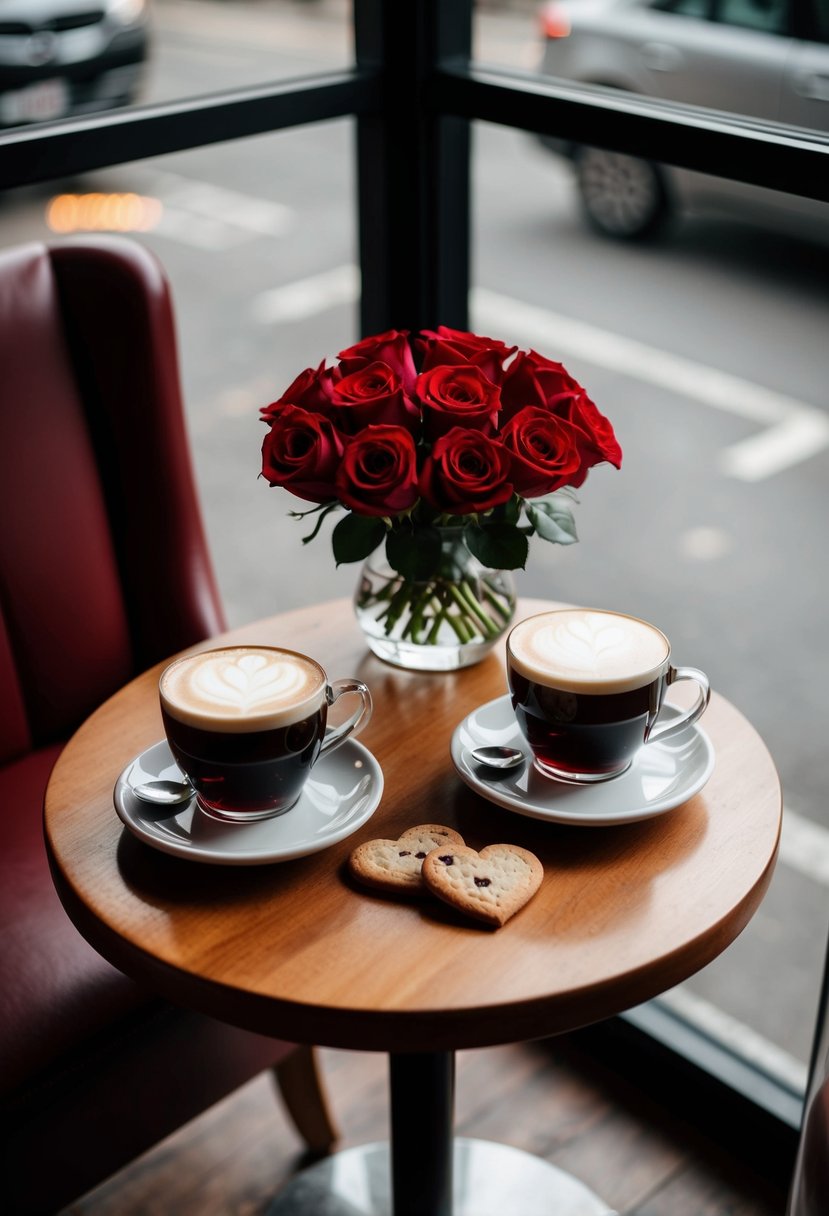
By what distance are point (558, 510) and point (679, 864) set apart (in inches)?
13.0

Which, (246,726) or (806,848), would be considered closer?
(246,726)

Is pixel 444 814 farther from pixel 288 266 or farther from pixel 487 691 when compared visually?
pixel 288 266

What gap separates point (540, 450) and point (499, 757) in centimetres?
26

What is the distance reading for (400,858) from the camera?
3.12ft

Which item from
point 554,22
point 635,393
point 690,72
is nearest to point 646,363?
point 635,393

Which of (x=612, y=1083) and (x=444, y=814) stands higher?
(x=444, y=814)

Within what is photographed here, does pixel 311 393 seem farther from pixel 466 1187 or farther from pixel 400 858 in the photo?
pixel 466 1187

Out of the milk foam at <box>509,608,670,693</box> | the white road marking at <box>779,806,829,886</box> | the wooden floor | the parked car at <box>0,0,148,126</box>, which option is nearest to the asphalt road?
the white road marking at <box>779,806,829,886</box>

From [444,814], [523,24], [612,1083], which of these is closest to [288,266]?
[523,24]

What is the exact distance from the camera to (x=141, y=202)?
4.37 meters

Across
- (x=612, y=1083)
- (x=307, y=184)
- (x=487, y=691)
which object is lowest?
(x=612, y=1083)

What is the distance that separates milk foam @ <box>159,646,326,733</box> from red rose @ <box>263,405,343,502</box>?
143 mm

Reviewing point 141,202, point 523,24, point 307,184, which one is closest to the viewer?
point 523,24

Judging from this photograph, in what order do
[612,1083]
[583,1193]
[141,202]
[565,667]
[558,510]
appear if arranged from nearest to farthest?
[565,667] < [558,510] < [583,1193] < [612,1083] < [141,202]
